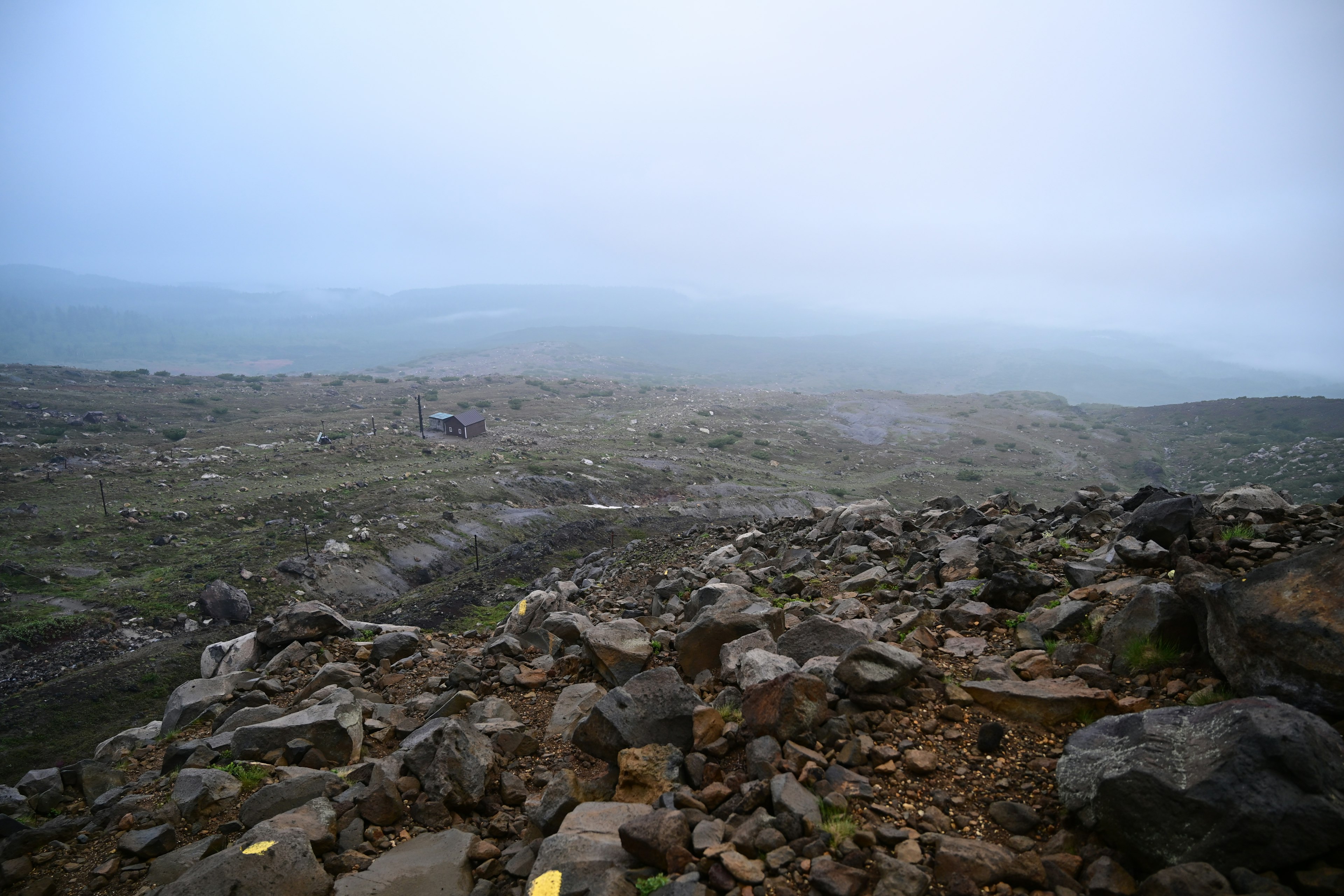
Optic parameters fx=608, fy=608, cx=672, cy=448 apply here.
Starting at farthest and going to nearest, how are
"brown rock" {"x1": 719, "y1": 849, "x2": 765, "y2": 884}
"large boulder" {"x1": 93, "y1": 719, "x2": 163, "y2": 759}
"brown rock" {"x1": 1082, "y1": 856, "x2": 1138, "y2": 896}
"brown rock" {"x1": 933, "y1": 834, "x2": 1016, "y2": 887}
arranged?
1. "large boulder" {"x1": 93, "y1": 719, "x2": 163, "y2": 759}
2. "brown rock" {"x1": 719, "y1": 849, "x2": 765, "y2": 884}
3. "brown rock" {"x1": 933, "y1": 834, "x2": 1016, "y2": 887}
4. "brown rock" {"x1": 1082, "y1": 856, "x2": 1138, "y2": 896}

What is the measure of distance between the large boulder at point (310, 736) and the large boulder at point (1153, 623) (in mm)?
8742

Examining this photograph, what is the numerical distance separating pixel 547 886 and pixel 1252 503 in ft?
34.3

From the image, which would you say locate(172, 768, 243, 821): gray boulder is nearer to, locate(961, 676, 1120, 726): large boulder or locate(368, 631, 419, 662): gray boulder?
locate(368, 631, 419, 662): gray boulder

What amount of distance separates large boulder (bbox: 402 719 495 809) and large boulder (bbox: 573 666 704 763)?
1080 mm

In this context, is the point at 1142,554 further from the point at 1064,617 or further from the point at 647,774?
Answer: the point at 647,774

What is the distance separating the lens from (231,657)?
39.2ft

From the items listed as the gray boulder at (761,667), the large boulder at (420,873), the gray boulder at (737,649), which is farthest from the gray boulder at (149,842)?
the gray boulder at (761,667)

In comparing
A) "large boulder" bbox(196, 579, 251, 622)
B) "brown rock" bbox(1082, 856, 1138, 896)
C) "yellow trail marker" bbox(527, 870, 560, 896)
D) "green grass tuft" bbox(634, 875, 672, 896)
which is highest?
"brown rock" bbox(1082, 856, 1138, 896)

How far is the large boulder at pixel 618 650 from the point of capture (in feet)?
27.9

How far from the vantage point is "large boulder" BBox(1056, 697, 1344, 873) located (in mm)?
3385

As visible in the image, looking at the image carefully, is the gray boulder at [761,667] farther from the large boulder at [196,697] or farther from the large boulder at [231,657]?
the large boulder at [231,657]

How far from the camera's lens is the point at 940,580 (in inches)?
404

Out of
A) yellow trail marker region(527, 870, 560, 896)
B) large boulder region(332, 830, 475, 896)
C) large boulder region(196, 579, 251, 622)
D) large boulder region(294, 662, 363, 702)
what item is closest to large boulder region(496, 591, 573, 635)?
large boulder region(294, 662, 363, 702)

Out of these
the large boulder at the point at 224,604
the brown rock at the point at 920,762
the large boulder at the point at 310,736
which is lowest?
the large boulder at the point at 224,604
